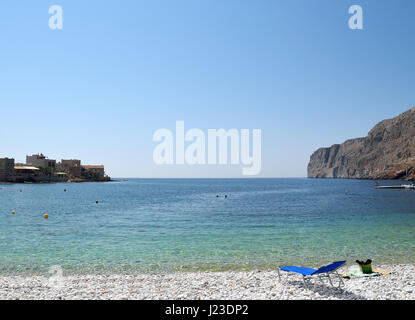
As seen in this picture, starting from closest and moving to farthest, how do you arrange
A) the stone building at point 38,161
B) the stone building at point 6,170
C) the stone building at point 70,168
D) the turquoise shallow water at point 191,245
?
the turquoise shallow water at point 191,245, the stone building at point 6,170, the stone building at point 38,161, the stone building at point 70,168

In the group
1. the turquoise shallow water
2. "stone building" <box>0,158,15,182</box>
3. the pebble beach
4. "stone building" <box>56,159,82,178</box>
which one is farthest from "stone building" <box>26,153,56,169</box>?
the pebble beach

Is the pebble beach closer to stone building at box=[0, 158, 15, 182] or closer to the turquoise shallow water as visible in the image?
the turquoise shallow water

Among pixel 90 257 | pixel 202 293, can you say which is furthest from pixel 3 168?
pixel 202 293

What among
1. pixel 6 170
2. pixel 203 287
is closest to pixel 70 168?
pixel 6 170

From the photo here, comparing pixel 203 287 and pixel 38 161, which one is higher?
pixel 38 161

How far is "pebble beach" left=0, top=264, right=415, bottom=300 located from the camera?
9.23 m

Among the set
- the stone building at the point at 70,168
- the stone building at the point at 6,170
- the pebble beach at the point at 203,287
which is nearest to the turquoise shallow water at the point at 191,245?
the pebble beach at the point at 203,287

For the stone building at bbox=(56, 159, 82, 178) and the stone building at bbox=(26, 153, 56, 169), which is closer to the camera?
the stone building at bbox=(26, 153, 56, 169)

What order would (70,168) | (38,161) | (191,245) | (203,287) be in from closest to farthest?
1. (203,287)
2. (191,245)
3. (38,161)
4. (70,168)

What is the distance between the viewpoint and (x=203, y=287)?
403 inches

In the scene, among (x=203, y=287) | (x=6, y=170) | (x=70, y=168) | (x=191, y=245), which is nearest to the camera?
(x=203, y=287)

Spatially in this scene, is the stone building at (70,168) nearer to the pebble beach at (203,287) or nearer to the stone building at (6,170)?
the stone building at (6,170)

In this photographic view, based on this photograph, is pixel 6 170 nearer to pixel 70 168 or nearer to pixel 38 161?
pixel 38 161

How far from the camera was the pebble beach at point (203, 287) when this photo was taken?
9.23 m
